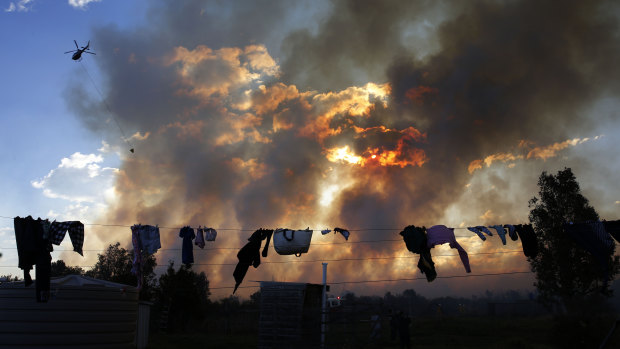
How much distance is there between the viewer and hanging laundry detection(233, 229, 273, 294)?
1903 centimetres

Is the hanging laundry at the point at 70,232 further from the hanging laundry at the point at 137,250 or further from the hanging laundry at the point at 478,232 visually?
the hanging laundry at the point at 478,232

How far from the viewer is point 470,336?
3456 cm

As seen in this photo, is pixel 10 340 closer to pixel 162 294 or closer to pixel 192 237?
pixel 192 237

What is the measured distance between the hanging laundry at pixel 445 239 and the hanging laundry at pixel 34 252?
601 inches

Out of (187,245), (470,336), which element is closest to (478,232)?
(187,245)

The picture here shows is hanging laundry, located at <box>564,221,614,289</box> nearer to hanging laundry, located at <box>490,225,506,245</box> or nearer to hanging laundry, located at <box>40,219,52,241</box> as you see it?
hanging laundry, located at <box>490,225,506,245</box>

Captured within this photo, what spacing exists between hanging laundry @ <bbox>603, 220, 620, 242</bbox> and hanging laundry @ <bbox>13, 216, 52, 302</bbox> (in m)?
21.9

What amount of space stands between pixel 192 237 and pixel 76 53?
15407 millimetres

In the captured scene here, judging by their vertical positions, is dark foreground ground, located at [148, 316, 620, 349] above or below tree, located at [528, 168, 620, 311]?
below

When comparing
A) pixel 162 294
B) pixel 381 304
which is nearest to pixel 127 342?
pixel 381 304

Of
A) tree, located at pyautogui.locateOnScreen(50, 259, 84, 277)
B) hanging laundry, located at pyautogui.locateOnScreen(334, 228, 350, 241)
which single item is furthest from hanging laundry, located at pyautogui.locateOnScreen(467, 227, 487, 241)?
tree, located at pyautogui.locateOnScreen(50, 259, 84, 277)

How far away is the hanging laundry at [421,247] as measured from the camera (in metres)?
17.7

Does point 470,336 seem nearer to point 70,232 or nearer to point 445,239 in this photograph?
point 445,239

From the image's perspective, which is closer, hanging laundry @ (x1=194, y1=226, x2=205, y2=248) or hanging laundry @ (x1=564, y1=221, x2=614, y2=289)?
hanging laundry @ (x1=564, y1=221, x2=614, y2=289)
